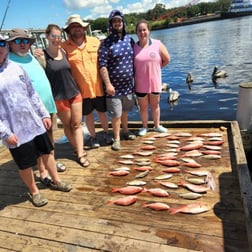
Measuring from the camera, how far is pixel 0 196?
3.88 m

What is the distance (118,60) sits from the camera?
4324mm

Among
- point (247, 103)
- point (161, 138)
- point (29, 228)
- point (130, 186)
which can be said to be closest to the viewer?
point (29, 228)

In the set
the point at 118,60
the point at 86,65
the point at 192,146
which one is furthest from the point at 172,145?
the point at 86,65

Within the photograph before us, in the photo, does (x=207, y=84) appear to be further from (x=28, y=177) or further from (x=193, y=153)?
(x=28, y=177)

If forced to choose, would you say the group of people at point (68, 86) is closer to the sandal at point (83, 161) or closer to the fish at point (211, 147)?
the sandal at point (83, 161)

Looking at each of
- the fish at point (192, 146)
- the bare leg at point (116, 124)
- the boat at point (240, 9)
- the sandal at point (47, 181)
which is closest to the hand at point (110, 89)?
the bare leg at point (116, 124)

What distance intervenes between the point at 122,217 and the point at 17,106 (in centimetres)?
164

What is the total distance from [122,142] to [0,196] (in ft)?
7.32

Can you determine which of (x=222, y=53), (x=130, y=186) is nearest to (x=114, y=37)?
(x=130, y=186)

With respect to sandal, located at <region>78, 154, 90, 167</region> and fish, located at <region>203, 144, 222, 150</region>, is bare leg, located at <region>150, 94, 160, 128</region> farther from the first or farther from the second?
sandal, located at <region>78, 154, 90, 167</region>

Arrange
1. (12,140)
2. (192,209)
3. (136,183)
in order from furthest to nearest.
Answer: (136,183) < (192,209) < (12,140)

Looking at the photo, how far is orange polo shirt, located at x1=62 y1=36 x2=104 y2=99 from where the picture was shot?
4.03 m

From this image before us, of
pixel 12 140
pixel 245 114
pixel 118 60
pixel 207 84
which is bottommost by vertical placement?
pixel 207 84

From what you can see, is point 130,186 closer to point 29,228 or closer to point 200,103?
point 29,228
